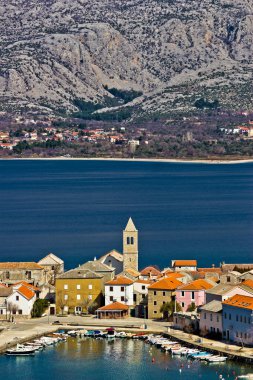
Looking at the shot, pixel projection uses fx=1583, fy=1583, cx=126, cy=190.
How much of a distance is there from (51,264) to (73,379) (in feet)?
49.2

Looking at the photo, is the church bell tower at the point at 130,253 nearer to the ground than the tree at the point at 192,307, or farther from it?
farther from it

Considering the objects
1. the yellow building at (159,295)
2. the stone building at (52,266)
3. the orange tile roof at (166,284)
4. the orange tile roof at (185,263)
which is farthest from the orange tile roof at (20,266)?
the yellow building at (159,295)

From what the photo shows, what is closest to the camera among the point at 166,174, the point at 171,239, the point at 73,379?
the point at 73,379

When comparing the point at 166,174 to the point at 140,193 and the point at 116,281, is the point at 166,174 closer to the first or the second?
the point at 140,193

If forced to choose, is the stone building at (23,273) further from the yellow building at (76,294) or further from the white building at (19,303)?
the white building at (19,303)

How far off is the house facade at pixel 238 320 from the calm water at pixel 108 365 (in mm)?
1851

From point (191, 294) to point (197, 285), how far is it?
420 mm

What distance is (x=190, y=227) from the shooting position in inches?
3558

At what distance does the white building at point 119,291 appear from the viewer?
5191cm

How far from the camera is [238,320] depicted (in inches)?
1793

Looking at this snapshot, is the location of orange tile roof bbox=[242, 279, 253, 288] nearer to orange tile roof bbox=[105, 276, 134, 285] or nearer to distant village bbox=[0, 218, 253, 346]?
distant village bbox=[0, 218, 253, 346]

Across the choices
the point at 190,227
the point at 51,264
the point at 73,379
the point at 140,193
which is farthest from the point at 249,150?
the point at 73,379

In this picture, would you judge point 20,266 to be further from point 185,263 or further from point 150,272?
point 185,263

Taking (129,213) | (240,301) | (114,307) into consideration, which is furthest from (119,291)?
(129,213)
